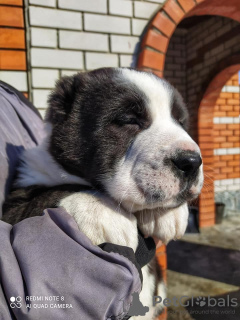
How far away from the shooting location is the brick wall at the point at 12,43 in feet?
9.41

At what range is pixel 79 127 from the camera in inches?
60.7

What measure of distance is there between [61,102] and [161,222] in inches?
35.0

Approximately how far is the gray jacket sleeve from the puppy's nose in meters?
0.49

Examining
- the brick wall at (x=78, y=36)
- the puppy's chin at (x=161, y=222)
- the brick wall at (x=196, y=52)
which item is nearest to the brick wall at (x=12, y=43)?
the brick wall at (x=78, y=36)

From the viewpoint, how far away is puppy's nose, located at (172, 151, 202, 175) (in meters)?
1.30

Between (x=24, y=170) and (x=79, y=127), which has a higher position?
(x=79, y=127)

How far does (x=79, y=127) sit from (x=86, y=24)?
209 cm

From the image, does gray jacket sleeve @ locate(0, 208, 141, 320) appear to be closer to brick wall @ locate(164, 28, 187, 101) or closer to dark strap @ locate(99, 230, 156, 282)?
dark strap @ locate(99, 230, 156, 282)

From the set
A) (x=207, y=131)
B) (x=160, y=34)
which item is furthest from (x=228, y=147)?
(x=160, y=34)

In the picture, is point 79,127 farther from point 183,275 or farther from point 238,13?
point 238,13

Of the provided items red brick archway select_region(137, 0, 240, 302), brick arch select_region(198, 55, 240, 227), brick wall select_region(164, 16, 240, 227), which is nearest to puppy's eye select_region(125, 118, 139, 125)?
red brick archway select_region(137, 0, 240, 302)

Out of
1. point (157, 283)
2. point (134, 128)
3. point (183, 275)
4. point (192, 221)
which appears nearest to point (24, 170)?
point (134, 128)

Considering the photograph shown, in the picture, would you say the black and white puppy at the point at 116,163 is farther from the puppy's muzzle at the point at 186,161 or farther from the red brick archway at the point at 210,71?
the red brick archway at the point at 210,71

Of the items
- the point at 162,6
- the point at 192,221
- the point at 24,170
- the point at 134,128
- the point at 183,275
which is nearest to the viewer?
the point at 134,128
